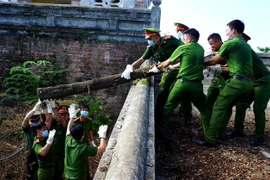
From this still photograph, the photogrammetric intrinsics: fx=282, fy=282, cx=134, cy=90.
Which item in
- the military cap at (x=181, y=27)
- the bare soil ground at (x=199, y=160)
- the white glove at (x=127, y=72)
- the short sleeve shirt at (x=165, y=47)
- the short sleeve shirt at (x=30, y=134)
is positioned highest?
the military cap at (x=181, y=27)

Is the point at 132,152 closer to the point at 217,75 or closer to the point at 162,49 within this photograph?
the point at 217,75

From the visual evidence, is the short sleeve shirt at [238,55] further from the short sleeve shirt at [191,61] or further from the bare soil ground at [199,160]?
the bare soil ground at [199,160]

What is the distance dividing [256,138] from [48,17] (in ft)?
22.2

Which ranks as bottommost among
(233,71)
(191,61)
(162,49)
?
(233,71)

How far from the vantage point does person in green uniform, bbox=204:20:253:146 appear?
4.39 m

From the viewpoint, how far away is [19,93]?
8.84 m

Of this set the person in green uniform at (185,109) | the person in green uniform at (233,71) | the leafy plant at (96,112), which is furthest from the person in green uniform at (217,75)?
the leafy plant at (96,112)

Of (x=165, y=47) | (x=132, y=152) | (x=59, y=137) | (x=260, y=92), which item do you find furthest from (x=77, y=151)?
(x=260, y=92)

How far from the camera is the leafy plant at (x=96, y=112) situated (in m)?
7.76

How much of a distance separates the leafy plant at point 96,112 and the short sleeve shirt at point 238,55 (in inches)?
170

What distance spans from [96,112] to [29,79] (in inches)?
90.6

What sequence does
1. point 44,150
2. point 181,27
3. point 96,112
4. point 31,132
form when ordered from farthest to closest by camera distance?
point 96,112
point 181,27
point 31,132
point 44,150

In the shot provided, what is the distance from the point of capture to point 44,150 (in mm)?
4203

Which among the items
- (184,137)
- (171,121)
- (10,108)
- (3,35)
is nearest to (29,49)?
(3,35)
